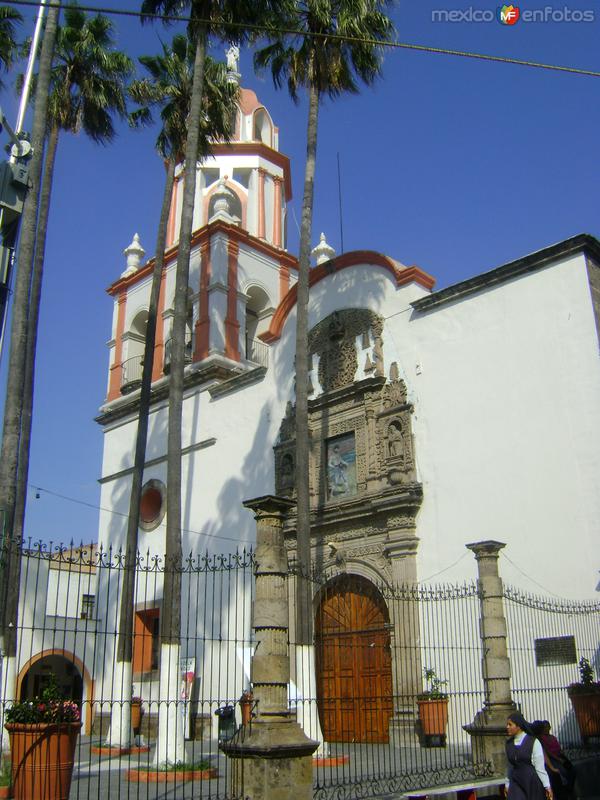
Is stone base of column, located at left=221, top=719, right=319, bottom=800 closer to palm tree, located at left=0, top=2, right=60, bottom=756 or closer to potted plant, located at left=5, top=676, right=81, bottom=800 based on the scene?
potted plant, located at left=5, top=676, right=81, bottom=800

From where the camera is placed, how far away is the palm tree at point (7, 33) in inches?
721

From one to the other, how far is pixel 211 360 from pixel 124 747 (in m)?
10.7

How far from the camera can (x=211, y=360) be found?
21.7 m

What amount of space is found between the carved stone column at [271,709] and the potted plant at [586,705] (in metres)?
5.76

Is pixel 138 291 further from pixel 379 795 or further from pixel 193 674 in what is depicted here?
pixel 379 795

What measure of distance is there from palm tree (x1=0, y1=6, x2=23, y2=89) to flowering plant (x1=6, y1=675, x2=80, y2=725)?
1532 cm

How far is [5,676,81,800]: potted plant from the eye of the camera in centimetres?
735

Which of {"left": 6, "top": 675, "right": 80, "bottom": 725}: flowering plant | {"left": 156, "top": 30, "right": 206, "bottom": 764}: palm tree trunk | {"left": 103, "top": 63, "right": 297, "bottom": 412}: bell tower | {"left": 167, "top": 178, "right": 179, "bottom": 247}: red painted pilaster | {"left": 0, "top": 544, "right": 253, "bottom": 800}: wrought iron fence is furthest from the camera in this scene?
{"left": 167, "top": 178, "right": 179, "bottom": 247}: red painted pilaster

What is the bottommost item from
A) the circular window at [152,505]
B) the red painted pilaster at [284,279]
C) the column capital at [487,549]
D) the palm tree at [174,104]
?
the column capital at [487,549]

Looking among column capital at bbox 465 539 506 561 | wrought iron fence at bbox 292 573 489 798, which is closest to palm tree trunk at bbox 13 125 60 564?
wrought iron fence at bbox 292 573 489 798

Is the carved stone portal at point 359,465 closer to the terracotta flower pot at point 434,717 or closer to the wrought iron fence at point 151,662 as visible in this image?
the terracotta flower pot at point 434,717

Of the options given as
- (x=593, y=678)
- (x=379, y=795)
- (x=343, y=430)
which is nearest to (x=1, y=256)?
(x=379, y=795)

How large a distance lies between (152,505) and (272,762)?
47.5 feet

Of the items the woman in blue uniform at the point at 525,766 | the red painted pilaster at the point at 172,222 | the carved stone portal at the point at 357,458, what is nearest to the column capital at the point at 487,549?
the carved stone portal at the point at 357,458
